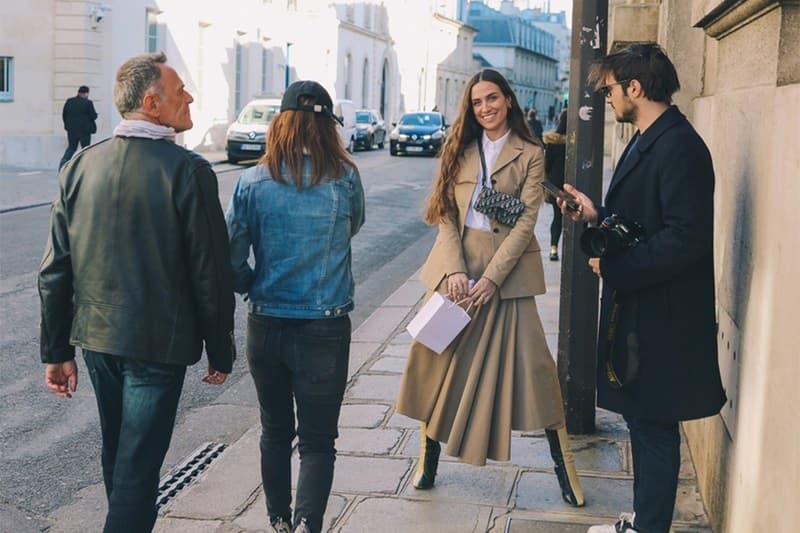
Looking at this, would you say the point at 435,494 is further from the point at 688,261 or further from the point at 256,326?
the point at 688,261

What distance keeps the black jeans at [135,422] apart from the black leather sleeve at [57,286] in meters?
0.13

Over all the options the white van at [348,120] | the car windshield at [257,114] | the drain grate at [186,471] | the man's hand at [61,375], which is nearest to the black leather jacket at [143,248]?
the man's hand at [61,375]

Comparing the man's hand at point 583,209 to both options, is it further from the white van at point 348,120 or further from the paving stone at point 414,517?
the white van at point 348,120

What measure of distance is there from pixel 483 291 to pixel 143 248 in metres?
1.60

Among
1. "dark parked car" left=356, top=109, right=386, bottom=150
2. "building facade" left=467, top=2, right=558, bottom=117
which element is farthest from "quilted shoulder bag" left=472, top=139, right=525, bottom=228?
"building facade" left=467, top=2, right=558, bottom=117

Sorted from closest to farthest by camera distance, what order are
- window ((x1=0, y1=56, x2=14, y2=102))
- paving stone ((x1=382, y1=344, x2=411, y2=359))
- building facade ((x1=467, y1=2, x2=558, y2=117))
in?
1. paving stone ((x1=382, y1=344, x2=411, y2=359))
2. window ((x1=0, y1=56, x2=14, y2=102))
3. building facade ((x1=467, y1=2, x2=558, y2=117))

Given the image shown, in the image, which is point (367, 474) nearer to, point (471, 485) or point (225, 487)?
point (471, 485)

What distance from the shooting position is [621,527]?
166 inches

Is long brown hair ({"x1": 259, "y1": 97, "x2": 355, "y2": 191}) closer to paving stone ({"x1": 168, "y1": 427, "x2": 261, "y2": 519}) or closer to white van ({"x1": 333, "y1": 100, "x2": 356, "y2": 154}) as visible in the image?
paving stone ({"x1": 168, "y1": 427, "x2": 261, "y2": 519})

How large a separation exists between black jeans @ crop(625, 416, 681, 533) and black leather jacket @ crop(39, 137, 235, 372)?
1.54 metres

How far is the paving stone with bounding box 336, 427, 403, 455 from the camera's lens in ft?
18.4

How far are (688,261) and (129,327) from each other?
179 centimetres

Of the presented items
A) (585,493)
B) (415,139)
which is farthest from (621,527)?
(415,139)

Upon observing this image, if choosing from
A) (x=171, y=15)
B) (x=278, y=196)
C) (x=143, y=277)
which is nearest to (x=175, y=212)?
(x=143, y=277)
